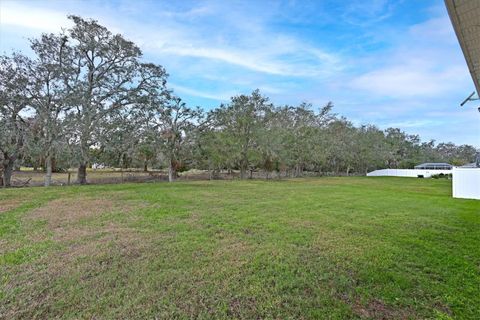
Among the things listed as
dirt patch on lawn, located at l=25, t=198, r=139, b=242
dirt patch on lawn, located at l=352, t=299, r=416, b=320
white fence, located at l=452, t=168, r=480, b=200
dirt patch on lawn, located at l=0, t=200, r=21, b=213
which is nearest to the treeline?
dirt patch on lawn, located at l=0, t=200, r=21, b=213

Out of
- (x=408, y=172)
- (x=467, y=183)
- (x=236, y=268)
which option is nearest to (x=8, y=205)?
(x=236, y=268)

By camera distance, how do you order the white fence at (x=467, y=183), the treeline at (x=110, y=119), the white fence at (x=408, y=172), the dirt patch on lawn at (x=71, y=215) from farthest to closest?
the white fence at (x=408, y=172), the treeline at (x=110, y=119), the white fence at (x=467, y=183), the dirt patch on lawn at (x=71, y=215)

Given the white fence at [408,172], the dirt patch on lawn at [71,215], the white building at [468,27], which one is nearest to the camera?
the white building at [468,27]

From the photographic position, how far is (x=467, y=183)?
10.9 metres

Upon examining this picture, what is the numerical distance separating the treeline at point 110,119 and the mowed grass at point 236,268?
918 centimetres

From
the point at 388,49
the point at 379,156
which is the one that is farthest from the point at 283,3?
the point at 379,156

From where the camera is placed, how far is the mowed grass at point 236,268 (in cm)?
231

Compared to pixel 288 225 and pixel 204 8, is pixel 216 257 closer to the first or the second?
pixel 288 225

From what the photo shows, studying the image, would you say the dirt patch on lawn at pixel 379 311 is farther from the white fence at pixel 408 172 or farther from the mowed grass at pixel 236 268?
the white fence at pixel 408 172

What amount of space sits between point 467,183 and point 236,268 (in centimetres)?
1228

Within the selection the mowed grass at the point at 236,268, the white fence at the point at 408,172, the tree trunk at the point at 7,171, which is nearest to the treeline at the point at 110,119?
the tree trunk at the point at 7,171

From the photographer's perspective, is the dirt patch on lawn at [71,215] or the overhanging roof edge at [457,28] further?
the dirt patch on lawn at [71,215]

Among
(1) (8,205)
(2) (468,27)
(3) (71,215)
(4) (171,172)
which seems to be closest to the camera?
(2) (468,27)

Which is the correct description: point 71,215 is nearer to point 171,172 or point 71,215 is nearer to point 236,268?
point 236,268
